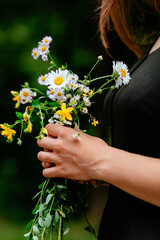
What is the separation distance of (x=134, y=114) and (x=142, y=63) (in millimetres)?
235

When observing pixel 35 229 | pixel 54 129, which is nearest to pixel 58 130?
pixel 54 129

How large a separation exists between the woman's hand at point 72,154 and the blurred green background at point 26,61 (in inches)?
157

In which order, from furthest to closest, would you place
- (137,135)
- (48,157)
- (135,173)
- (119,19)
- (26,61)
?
(26,61), (119,19), (48,157), (137,135), (135,173)

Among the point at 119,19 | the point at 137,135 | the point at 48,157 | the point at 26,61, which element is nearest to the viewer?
the point at 137,135

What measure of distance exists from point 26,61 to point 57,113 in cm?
474

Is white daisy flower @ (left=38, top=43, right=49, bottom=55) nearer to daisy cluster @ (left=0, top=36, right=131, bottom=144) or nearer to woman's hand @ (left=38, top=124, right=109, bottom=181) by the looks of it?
daisy cluster @ (left=0, top=36, right=131, bottom=144)

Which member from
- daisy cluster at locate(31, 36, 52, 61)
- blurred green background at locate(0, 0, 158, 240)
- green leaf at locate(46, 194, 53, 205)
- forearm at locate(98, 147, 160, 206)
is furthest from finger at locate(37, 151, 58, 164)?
blurred green background at locate(0, 0, 158, 240)

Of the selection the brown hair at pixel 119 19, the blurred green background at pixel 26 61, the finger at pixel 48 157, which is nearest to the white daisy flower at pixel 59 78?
the finger at pixel 48 157

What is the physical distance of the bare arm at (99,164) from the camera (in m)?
1.23

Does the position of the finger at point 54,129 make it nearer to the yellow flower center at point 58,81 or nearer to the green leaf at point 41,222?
the yellow flower center at point 58,81

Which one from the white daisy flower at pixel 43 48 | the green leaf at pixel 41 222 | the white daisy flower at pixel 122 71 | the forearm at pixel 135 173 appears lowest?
the green leaf at pixel 41 222

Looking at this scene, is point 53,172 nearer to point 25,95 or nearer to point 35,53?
point 25,95

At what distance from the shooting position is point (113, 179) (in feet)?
4.16

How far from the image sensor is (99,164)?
1.30 m
